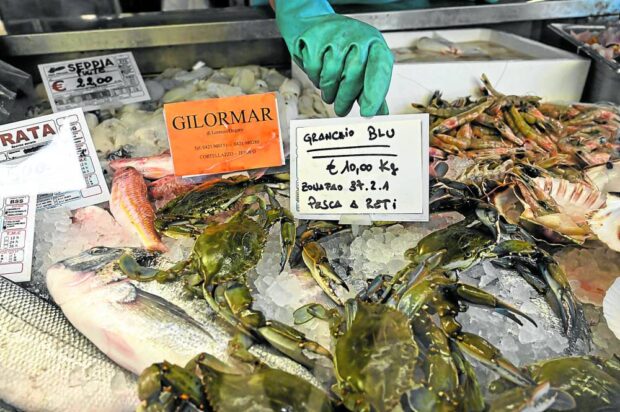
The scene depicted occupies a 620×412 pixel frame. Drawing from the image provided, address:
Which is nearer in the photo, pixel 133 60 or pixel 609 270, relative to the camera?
pixel 609 270

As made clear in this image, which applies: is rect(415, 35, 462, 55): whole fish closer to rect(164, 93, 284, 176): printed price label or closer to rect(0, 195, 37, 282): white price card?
rect(164, 93, 284, 176): printed price label

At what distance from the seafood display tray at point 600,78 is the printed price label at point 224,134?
177 centimetres

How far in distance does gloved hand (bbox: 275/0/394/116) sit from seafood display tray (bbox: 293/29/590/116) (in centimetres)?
63

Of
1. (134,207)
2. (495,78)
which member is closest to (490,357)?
(134,207)

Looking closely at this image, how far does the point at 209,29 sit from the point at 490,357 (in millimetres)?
2197

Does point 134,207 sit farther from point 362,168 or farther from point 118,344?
point 362,168

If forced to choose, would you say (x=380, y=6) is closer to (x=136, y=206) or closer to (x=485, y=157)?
(x=485, y=157)

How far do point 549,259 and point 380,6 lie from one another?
2020 millimetres

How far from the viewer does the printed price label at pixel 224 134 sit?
168cm

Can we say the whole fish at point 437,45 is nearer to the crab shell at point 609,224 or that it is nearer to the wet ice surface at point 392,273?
the wet ice surface at point 392,273

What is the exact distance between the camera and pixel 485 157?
214 centimetres

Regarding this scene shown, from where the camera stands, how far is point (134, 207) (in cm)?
169

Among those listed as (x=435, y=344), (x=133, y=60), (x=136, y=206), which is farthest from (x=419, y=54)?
(x=435, y=344)

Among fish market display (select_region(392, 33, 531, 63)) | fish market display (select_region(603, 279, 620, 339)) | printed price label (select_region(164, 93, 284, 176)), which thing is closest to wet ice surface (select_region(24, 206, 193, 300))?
printed price label (select_region(164, 93, 284, 176))
